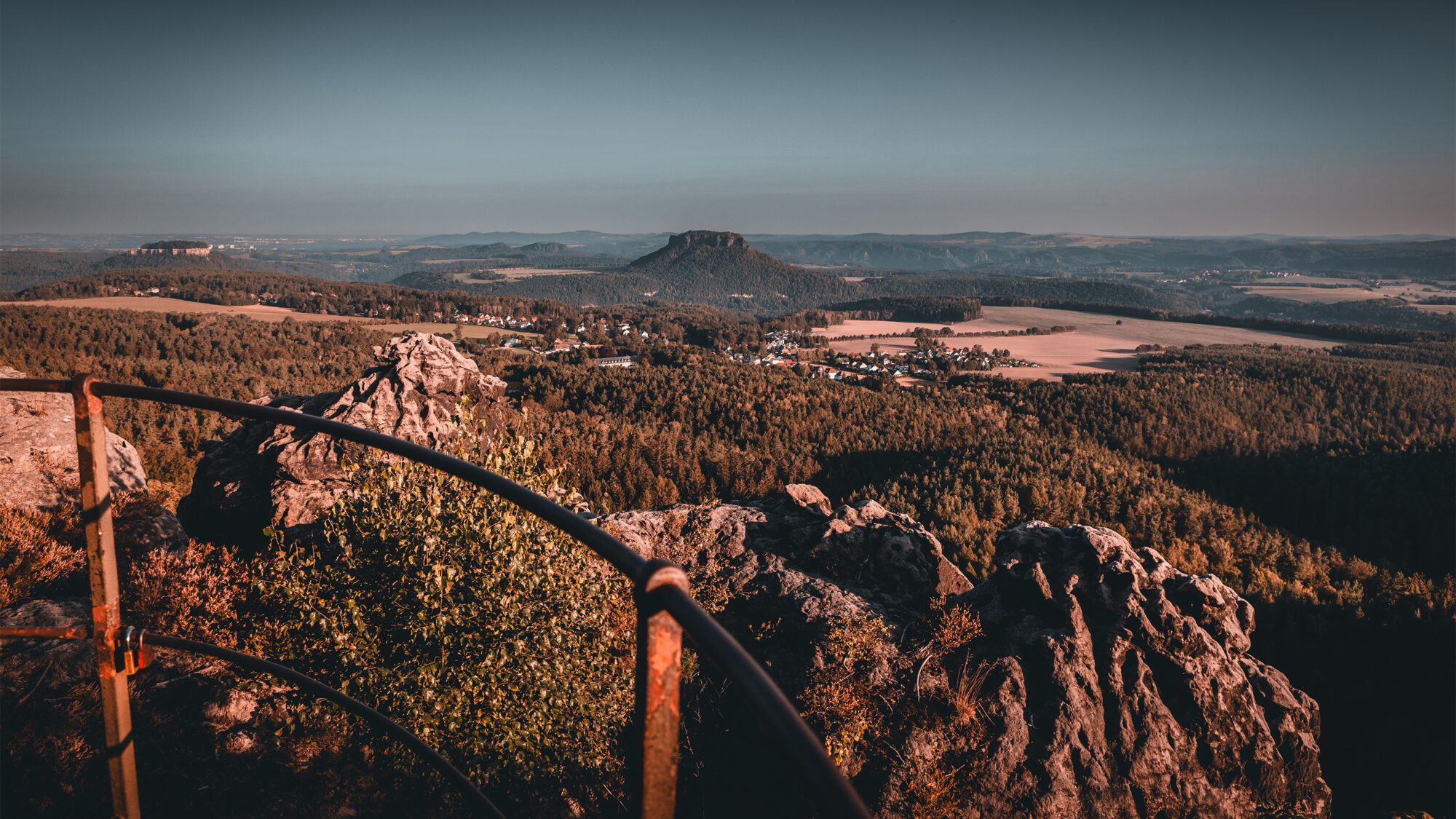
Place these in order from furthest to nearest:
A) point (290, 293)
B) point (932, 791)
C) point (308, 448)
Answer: point (290, 293)
point (308, 448)
point (932, 791)

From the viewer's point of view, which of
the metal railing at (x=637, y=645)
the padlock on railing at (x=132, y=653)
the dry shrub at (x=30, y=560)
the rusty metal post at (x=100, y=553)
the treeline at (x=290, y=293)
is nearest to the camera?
the metal railing at (x=637, y=645)

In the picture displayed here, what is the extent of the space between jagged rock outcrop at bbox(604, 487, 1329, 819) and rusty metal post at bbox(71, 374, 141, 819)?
10872 millimetres

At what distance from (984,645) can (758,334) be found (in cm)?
16129

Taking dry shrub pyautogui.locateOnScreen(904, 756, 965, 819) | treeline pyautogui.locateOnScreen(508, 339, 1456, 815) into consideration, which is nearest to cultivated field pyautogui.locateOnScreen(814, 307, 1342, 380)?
treeline pyautogui.locateOnScreen(508, 339, 1456, 815)

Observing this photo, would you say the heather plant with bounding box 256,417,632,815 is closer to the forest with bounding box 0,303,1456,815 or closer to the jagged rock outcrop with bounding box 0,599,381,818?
the jagged rock outcrop with bounding box 0,599,381,818

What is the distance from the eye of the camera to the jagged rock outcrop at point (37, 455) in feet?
48.6

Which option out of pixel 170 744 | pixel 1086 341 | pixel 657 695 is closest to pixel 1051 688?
pixel 170 744

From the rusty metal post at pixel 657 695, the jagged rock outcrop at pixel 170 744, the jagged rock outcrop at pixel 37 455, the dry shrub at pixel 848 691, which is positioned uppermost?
the rusty metal post at pixel 657 695

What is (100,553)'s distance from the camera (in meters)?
3.32

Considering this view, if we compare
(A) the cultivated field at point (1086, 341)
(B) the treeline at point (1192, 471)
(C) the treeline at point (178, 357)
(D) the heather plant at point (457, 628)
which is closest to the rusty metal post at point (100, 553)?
(D) the heather plant at point (457, 628)

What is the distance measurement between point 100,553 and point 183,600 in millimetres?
7699

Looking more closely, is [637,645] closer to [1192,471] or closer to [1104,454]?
[1104,454]

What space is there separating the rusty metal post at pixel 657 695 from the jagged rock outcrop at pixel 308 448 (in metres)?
14.8

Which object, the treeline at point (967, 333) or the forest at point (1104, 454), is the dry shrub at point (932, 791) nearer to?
the forest at point (1104, 454)
